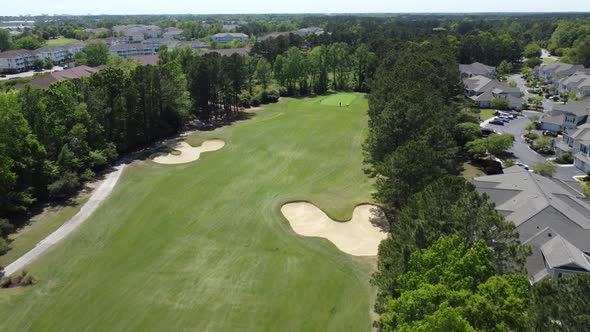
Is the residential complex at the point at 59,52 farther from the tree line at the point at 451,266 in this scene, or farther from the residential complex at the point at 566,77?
the tree line at the point at 451,266

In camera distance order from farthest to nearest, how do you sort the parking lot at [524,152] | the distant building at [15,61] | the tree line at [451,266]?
the distant building at [15,61] < the parking lot at [524,152] < the tree line at [451,266]

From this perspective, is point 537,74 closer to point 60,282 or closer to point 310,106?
point 310,106

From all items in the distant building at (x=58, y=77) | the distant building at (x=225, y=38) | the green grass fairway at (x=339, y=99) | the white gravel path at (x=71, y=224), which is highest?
the distant building at (x=225, y=38)

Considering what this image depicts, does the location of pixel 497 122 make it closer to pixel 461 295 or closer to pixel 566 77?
pixel 566 77

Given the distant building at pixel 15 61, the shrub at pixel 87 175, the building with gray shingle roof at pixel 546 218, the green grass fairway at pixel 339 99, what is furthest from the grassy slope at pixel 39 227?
the distant building at pixel 15 61

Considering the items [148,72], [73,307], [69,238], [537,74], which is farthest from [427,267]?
[537,74]

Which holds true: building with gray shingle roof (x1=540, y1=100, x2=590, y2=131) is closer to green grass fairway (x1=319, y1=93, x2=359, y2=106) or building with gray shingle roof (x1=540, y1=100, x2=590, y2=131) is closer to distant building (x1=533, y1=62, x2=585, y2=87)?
distant building (x1=533, y1=62, x2=585, y2=87)
